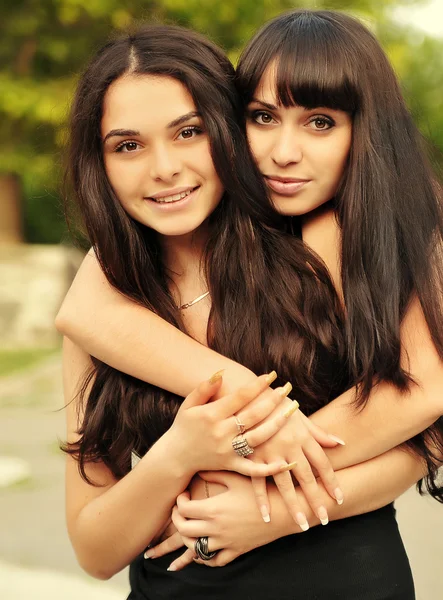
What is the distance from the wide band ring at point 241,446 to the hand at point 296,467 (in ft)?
0.12

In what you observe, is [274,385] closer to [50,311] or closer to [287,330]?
[287,330]

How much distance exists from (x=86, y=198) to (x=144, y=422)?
1.71 feet

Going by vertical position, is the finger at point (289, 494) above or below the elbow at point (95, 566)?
above

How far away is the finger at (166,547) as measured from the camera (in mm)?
2031

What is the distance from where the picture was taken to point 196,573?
200 cm

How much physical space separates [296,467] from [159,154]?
2.35 feet

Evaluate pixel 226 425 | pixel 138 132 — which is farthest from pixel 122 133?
pixel 226 425

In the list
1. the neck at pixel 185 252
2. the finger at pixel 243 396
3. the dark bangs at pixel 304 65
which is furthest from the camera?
the neck at pixel 185 252

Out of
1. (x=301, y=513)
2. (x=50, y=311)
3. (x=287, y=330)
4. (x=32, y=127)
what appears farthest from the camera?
(x=32, y=127)

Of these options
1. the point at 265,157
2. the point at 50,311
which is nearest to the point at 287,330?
the point at 265,157

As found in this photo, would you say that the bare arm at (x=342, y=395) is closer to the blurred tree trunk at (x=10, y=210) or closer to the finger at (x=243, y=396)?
the finger at (x=243, y=396)

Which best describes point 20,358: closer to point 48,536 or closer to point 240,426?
point 48,536

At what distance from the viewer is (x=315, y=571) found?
77.0 inches

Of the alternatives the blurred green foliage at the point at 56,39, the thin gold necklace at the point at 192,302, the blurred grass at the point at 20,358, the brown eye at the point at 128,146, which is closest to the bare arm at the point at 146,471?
the thin gold necklace at the point at 192,302
